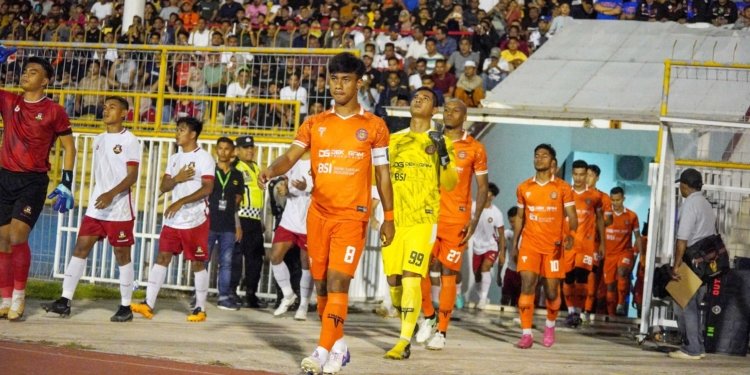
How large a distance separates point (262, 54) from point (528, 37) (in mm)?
8855

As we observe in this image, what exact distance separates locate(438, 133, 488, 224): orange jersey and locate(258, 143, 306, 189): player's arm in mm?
3154

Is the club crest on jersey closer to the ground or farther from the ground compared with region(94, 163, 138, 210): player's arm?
farther from the ground

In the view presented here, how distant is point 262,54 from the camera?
52.2 feet

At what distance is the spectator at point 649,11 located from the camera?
22.8 metres

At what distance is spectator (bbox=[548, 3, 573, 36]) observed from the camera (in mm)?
22666

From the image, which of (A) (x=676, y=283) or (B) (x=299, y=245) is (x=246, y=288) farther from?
(A) (x=676, y=283)

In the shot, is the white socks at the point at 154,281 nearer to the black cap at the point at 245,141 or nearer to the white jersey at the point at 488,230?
the black cap at the point at 245,141

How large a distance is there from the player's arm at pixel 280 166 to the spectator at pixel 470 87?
11.9m

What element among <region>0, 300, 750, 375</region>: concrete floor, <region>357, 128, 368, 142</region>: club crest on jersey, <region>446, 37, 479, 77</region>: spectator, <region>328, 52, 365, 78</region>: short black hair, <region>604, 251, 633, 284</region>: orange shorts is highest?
<region>446, 37, 479, 77</region>: spectator

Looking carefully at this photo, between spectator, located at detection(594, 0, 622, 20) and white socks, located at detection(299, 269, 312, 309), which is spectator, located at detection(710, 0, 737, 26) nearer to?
spectator, located at detection(594, 0, 622, 20)

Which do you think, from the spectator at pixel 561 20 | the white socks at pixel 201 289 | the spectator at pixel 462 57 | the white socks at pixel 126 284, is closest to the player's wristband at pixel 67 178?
the white socks at pixel 126 284

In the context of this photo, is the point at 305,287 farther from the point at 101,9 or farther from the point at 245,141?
the point at 101,9

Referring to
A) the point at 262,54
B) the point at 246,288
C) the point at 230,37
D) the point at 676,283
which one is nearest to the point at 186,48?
the point at 262,54

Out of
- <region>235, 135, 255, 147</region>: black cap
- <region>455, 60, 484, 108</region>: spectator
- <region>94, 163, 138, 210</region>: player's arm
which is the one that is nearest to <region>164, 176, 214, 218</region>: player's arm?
<region>94, 163, 138, 210</region>: player's arm
